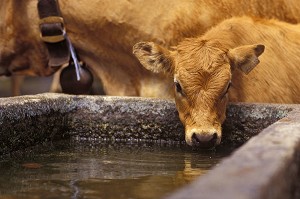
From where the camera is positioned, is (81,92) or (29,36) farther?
(29,36)

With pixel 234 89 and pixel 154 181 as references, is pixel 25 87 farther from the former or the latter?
pixel 154 181

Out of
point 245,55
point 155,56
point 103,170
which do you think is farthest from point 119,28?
point 103,170

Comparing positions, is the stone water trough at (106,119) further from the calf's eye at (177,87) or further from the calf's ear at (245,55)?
the calf's ear at (245,55)

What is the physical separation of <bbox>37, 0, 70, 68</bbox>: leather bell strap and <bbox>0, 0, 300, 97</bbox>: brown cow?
28 centimetres

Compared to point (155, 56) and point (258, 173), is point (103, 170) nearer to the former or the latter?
point (155, 56)

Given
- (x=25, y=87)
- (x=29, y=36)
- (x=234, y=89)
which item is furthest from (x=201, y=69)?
(x=25, y=87)

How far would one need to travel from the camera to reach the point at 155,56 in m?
6.57

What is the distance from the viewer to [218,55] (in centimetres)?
624

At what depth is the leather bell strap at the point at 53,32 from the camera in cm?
780

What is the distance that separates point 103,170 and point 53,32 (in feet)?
10.5

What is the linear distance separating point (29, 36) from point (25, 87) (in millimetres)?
6267

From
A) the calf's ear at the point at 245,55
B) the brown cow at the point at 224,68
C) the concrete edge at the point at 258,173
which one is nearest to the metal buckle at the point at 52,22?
the brown cow at the point at 224,68

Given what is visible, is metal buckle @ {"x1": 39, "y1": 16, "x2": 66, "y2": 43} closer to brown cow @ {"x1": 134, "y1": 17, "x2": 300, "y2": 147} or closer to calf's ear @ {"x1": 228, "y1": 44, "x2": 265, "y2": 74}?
brown cow @ {"x1": 134, "y1": 17, "x2": 300, "y2": 147}

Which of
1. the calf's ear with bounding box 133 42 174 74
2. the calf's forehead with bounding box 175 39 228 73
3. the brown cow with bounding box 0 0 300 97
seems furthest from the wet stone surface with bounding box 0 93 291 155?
the brown cow with bounding box 0 0 300 97
